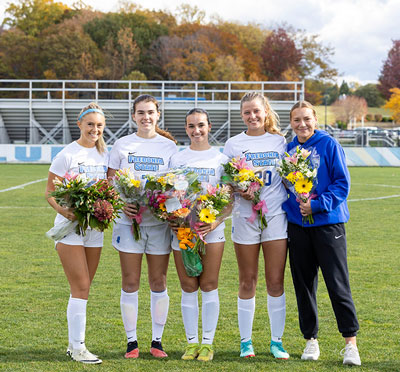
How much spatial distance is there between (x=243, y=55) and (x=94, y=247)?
56.4m

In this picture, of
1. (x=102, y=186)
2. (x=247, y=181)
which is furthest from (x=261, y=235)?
(x=102, y=186)

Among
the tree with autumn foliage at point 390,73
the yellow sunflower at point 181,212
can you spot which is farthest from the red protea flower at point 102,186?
the tree with autumn foliage at point 390,73

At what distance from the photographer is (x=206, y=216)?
13.7 feet

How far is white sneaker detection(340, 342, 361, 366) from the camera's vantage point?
13.7ft

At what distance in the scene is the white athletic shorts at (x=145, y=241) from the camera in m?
4.40

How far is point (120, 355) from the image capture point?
174 inches

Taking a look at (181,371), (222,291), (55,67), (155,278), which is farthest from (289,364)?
(55,67)

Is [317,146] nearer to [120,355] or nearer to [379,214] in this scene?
[120,355]

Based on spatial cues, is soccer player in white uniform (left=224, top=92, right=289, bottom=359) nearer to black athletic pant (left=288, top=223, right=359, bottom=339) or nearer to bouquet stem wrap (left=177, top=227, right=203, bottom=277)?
black athletic pant (left=288, top=223, right=359, bottom=339)

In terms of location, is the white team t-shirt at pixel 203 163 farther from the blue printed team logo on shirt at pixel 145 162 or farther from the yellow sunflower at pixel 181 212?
the yellow sunflower at pixel 181 212

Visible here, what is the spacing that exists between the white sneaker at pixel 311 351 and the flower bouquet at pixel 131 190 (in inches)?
59.7

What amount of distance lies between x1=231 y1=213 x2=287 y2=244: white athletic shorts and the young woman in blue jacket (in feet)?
0.20

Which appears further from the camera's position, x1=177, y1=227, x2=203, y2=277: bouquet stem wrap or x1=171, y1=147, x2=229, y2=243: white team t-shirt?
x1=171, y1=147, x2=229, y2=243: white team t-shirt

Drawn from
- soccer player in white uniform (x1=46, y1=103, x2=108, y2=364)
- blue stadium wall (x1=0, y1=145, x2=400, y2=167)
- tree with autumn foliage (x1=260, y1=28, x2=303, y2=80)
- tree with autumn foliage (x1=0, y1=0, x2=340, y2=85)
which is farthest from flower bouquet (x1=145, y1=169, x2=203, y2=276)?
tree with autumn foliage (x1=260, y1=28, x2=303, y2=80)
